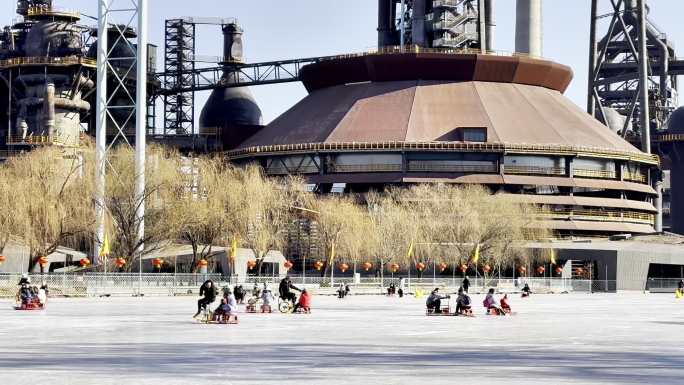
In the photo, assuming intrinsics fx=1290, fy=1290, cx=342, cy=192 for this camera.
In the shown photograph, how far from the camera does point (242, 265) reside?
108 meters

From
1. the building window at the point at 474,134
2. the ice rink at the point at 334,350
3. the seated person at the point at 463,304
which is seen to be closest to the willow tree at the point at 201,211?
the building window at the point at 474,134

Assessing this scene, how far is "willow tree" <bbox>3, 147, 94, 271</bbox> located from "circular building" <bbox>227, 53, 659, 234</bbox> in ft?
165

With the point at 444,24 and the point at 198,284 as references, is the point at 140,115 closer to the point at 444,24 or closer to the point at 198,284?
the point at 198,284

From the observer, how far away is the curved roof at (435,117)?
14250 cm

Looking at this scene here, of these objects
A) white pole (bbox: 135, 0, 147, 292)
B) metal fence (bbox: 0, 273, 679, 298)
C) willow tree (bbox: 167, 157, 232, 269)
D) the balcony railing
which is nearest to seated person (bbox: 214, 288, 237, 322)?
metal fence (bbox: 0, 273, 679, 298)

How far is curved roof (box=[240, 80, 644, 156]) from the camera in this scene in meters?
142

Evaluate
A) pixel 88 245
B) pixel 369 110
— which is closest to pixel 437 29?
pixel 369 110

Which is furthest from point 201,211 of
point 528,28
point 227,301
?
point 528,28

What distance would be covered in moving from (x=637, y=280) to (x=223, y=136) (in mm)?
56981

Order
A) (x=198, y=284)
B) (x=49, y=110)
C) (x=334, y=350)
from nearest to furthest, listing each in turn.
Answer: (x=334, y=350) < (x=198, y=284) < (x=49, y=110)

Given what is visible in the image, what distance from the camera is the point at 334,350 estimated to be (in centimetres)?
3216

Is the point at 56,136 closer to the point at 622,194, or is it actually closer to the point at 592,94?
the point at 622,194

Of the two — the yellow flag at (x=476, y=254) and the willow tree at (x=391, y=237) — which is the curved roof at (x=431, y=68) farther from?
the yellow flag at (x=476, y=254)

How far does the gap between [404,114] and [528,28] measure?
30652mm
